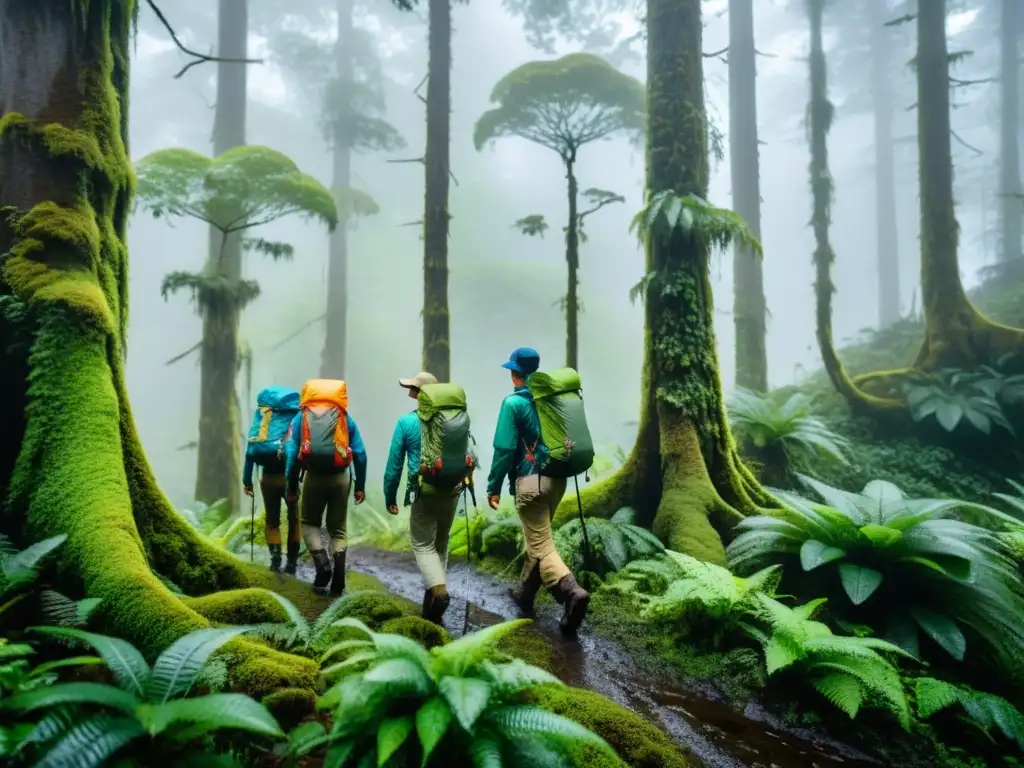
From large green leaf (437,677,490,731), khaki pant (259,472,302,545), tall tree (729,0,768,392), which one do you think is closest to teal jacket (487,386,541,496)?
large green leaf (437,677,490,731)

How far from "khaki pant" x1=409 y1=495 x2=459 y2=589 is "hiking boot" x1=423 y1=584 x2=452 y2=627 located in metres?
0.05

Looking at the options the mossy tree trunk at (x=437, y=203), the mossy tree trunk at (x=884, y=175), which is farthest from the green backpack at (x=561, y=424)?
the mossy tree trunk at (x=884, y=175)

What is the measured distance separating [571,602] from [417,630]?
147cm

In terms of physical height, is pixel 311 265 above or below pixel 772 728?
above

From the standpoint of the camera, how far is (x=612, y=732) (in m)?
2.95

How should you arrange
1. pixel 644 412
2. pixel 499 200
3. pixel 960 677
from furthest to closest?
pixel 499 200
pixel 644 412
pixel 960 677

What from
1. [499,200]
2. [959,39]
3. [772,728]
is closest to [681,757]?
[772,728]

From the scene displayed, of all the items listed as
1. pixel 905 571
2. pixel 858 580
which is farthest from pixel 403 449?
pixel 905 571

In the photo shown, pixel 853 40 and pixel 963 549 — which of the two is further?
pixel 853 40

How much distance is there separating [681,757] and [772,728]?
1055 millimetres

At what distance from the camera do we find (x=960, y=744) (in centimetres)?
354

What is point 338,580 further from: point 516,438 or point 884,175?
point 884,175

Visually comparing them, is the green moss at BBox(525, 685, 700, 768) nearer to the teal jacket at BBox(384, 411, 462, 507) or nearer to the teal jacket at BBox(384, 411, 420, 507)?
the teal jacket at BBox(384, 411, 462, 507)

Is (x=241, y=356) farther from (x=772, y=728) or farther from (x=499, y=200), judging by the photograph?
(x=499, y=200)
